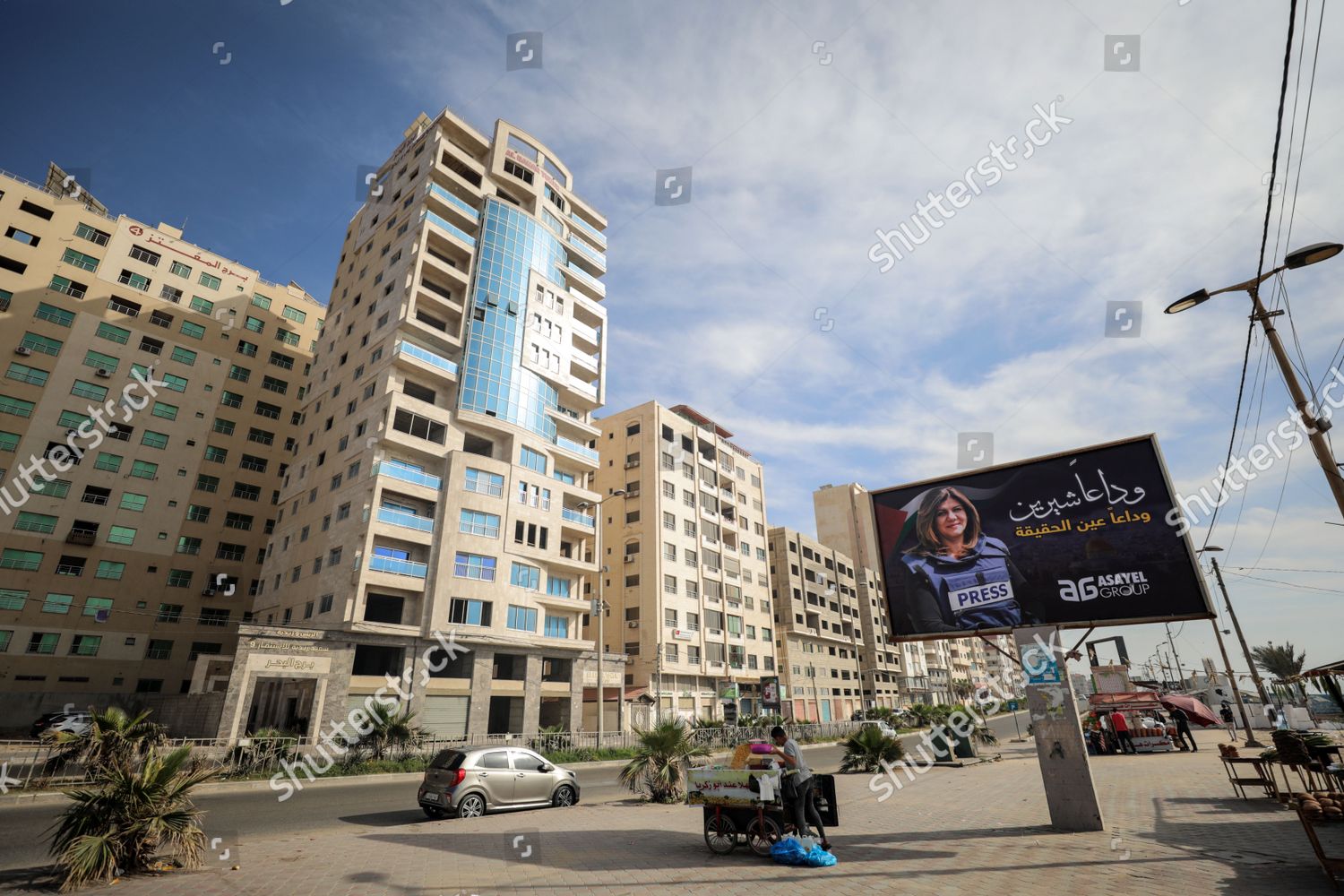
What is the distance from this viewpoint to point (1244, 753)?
2219 centimetres

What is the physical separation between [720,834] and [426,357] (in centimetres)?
3560

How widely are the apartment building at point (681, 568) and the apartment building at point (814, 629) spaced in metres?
4.45

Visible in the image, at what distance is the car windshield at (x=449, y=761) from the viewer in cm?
1374

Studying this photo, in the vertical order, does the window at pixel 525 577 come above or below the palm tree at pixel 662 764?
above

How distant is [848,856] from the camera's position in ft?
31.0

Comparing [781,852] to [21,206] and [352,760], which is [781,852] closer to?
[352,760]

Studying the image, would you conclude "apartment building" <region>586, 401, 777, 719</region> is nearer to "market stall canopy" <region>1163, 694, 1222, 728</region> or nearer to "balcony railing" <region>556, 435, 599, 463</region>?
"balcony railing" <region>556, 435, 599, 463</region>

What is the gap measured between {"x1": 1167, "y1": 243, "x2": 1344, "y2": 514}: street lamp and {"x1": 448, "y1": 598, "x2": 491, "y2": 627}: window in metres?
34.6

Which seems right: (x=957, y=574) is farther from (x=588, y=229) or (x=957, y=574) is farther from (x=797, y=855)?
(x=588, y=229)

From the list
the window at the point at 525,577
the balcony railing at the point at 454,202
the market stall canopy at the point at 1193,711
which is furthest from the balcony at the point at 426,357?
the market stall canopy at the point at 1193,711

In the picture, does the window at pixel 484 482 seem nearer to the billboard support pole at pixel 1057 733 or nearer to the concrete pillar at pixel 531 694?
the concrete pillar at pixel 531 694

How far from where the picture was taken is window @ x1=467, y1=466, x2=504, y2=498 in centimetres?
3816

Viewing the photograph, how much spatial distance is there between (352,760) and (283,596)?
1889 cm

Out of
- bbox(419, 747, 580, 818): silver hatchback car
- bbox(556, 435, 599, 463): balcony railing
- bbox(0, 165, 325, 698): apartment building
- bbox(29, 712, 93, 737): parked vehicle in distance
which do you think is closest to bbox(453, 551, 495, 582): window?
bbox(556, 435, 599, 463): balcony railing
